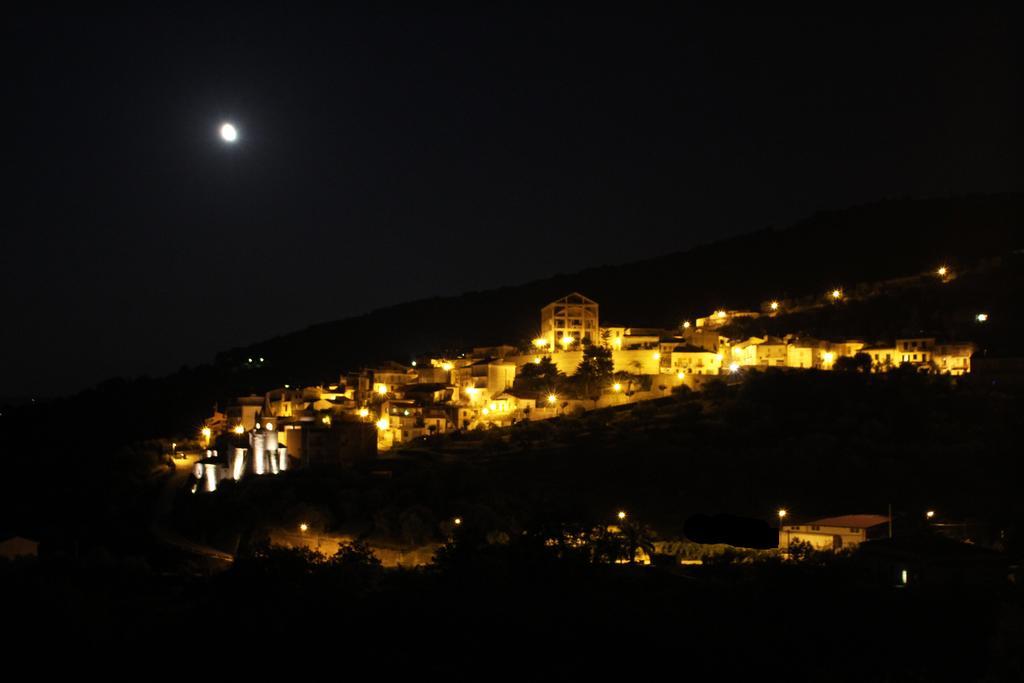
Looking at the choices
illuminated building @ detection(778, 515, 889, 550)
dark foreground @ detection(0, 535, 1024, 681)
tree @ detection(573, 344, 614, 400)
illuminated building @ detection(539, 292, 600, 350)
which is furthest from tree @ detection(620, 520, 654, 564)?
illuminated building @ detection(539, 292, 600, 350)

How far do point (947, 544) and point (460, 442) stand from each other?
13963 mm

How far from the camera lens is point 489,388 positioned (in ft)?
110

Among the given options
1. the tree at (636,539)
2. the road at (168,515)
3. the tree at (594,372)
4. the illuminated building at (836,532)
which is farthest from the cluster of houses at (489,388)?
the illuminated building at (836,532)

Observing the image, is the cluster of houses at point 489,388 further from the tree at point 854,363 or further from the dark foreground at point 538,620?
the dark foreground at point 538,620

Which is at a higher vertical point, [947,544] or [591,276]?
[591,276]

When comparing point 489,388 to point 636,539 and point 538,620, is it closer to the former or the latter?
point 636,539

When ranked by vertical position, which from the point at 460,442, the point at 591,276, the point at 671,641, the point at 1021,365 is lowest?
the point at 671,641

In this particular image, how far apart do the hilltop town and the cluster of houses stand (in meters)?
0.04

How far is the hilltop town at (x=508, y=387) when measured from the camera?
2873 centimetres

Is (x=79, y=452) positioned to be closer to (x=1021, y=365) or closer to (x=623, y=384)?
(x=623, y=384)

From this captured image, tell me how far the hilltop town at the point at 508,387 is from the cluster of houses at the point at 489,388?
0.13ft

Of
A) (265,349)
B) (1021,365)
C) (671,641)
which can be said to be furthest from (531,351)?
(265,349)

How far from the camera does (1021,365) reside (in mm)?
31172

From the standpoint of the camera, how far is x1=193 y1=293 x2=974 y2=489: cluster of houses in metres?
28.7
